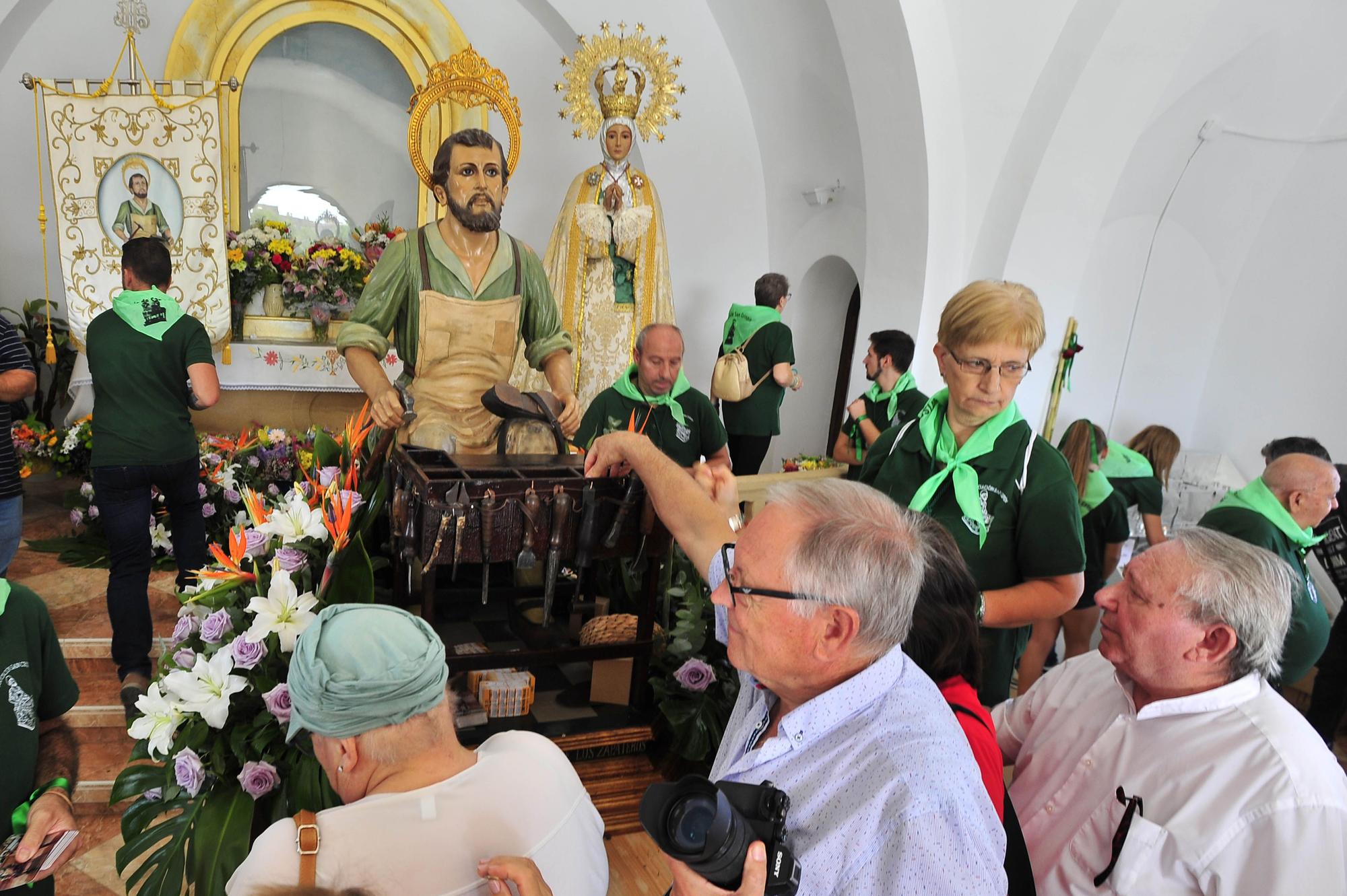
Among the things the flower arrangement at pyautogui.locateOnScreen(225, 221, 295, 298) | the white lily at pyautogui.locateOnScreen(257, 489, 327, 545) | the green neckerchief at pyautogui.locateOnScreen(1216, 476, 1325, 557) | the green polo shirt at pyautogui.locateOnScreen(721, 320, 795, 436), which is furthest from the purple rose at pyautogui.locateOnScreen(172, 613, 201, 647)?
the flower arrangement at pyautogui.locateOnScreen(225, 221, 295, 298)

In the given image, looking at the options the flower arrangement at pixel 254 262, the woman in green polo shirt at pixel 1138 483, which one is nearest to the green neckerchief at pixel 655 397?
the woman in green polo shirt at pixel 1138 483

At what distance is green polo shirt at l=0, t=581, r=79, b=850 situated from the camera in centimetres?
173

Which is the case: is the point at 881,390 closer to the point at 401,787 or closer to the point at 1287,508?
the point at 1287,508

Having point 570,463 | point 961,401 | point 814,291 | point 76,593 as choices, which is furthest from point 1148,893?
point 814,291

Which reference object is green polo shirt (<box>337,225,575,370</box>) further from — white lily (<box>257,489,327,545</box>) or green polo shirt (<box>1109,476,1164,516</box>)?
green polo shirt (<box>1109,476,1164,516</box>)

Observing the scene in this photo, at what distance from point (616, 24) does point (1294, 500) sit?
6443 millimetres

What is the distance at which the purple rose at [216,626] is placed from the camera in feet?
7.94

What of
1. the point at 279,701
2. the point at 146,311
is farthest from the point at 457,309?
the point at 279,701

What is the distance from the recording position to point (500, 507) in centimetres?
248

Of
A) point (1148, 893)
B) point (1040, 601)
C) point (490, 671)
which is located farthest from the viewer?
point (490, 671)

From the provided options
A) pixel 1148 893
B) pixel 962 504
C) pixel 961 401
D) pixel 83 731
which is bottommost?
pixel 83 731

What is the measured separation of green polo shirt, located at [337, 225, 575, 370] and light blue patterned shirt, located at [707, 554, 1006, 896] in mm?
2453

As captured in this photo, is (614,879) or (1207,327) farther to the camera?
(1207,327)

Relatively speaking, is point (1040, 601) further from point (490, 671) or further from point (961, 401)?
point (490, 671)
